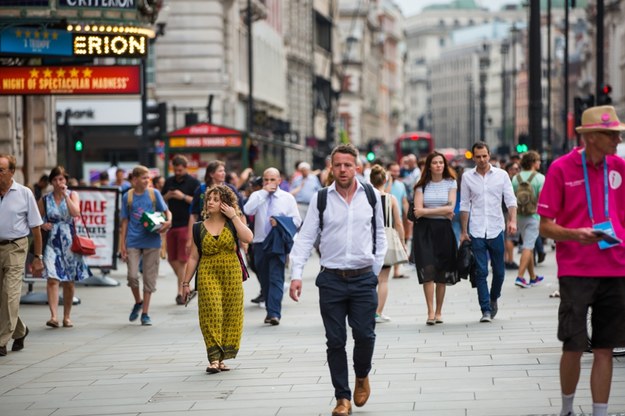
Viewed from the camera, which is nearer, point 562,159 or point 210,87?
point 562,159

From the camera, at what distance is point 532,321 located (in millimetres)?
15594

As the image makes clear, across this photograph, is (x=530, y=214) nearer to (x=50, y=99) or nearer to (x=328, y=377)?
(x=328, y=377)

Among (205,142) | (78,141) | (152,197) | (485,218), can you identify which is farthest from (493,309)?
(205,142)

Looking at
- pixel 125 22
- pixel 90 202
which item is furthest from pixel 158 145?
pixel 125 22

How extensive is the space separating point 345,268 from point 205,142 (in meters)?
29.2

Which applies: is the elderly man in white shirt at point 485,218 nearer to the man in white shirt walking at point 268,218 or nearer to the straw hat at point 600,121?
the man in white shirt walking at point 268,218

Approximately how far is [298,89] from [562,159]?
70.7m

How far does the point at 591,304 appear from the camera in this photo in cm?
864

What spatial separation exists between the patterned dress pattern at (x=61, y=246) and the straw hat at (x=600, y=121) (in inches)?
368

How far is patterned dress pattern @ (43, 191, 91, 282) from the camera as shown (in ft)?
55.6

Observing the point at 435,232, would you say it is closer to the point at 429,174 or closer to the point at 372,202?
the point at 429,174

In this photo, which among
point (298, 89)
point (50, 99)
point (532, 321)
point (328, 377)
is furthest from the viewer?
point (298, 89)

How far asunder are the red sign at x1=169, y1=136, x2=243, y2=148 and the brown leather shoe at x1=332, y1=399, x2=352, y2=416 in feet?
95.9

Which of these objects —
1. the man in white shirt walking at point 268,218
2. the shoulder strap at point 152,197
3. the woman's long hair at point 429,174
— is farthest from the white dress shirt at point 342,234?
the shoulder strap at point 152,197
